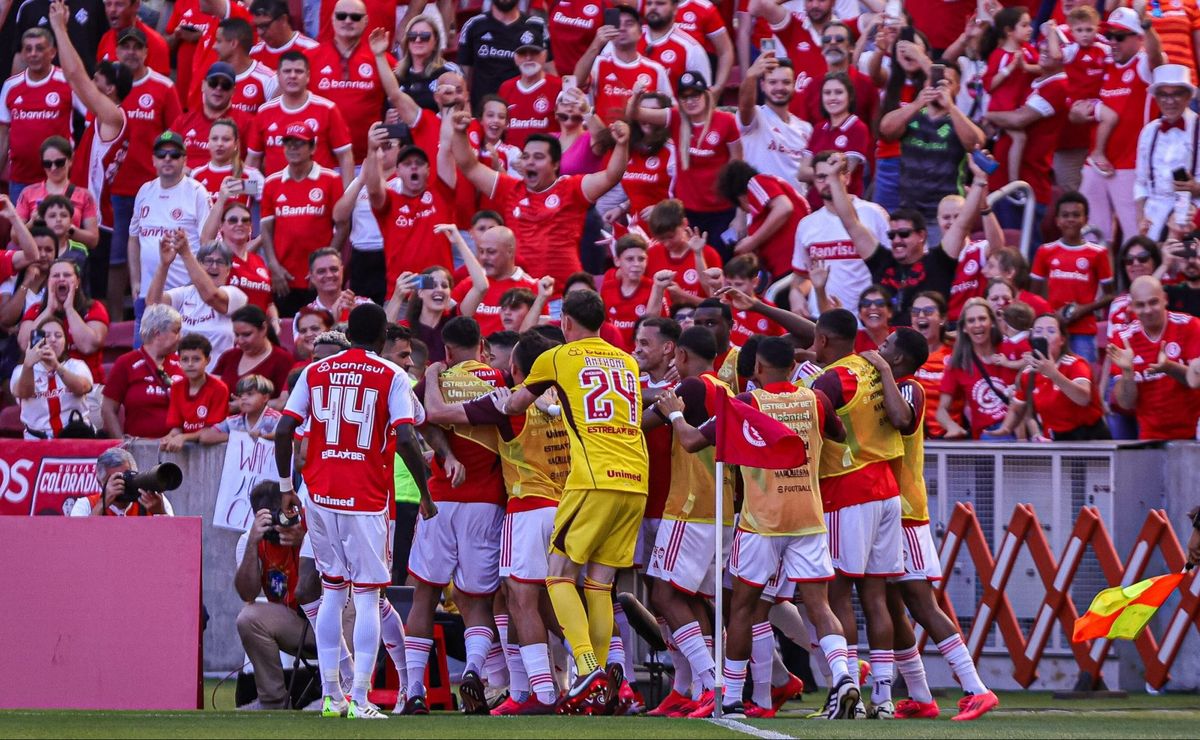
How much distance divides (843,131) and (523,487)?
6788 mm

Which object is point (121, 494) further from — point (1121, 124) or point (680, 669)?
point (1121, 124)

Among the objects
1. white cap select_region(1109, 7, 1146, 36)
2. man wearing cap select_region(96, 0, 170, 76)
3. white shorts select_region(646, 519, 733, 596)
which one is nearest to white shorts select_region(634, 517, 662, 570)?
white shorts select_region(646, 519, 733, 596)

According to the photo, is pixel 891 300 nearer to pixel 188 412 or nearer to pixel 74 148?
pixel 188 412

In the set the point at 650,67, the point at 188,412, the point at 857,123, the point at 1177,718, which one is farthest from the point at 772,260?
the point at 1177,718

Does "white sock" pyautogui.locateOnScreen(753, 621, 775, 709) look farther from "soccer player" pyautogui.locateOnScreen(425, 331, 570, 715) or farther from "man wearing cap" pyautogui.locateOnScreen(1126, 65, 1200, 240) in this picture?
"man wearing cap" pyautogui.locateOnScreen(1126, 65, 1200, 240)

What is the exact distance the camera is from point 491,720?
408 inches

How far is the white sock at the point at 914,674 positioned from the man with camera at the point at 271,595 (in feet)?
12.3

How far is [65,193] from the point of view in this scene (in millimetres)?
18016

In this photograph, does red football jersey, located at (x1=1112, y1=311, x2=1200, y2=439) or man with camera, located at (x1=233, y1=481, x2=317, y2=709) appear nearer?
man with camera, located at (x1=233, y1=481, x2=317, y2=709)

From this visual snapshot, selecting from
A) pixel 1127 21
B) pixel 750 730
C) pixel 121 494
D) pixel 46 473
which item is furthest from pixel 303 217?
pixel 750 730

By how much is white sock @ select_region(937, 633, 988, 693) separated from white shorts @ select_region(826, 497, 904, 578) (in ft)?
1.69

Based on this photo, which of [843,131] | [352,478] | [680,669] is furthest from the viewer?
[843,131]

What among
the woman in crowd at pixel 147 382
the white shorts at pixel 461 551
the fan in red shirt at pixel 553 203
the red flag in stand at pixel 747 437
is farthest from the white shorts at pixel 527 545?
the woman in crowd at pixel 147 382

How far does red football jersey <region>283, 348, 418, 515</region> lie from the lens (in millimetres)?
10625
